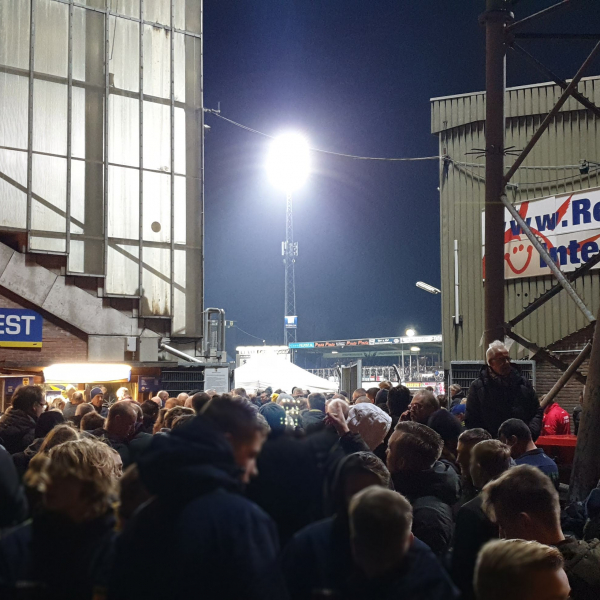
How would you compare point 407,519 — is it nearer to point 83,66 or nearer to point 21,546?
point 21,546

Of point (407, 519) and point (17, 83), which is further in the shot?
point (17, 83)

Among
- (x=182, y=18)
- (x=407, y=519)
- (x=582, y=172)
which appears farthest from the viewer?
(x=182, y=18)

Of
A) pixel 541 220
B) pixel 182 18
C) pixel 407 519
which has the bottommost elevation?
pixel 407 519

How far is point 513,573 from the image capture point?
142 cm

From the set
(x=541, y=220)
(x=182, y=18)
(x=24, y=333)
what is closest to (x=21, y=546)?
(x=24, y=333)

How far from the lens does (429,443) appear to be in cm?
317

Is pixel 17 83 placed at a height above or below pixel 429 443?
above

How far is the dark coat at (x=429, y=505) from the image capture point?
2.80 metres

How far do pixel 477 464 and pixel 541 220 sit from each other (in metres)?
15.2

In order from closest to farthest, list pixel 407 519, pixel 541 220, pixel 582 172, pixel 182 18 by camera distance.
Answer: pixel 407 519
pixel 582 172
pixel 541 220
pixel 182 18

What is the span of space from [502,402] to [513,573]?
4346mm

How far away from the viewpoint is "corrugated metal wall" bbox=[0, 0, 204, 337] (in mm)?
16703

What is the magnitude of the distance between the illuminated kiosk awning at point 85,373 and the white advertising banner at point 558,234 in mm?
9389

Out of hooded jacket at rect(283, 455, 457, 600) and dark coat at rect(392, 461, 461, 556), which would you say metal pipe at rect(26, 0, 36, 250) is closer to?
dark coat at rect(392, 461, 461, 556)
